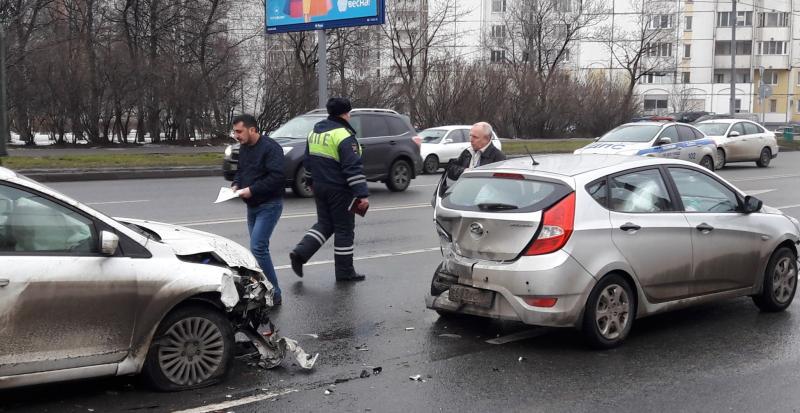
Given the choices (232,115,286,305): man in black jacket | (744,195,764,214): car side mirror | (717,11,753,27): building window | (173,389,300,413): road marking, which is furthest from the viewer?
(717,11,753,27): building window

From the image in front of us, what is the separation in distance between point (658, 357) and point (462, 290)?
59.6 inches

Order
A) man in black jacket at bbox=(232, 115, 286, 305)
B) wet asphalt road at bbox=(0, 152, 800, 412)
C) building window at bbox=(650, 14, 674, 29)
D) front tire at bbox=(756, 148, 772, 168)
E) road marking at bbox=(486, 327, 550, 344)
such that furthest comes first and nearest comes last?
building window at bbox=(650, 14, 674, 29) → front tire at bbox=(756, 148, 772, 168) → man in black jacket at bbox=(232, 115, 286, 305) → road marking at bbox=(486, 327, 550, 344) → wet asphalt road at bbox=(0, 152, 800, 412)

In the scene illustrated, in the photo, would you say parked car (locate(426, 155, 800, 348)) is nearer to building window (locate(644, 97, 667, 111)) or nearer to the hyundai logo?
the hyundai logo

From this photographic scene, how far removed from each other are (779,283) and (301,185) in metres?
10.8

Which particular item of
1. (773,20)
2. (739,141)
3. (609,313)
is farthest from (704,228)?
(773,20)

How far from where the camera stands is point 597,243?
6215 millimetres

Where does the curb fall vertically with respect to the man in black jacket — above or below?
below

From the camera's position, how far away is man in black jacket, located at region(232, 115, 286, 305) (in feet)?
25.2

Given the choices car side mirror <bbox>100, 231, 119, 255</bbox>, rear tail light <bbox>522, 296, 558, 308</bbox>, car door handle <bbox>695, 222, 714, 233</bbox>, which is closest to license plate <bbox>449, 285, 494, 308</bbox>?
rear tail light <bbox>522, 296, 558, 308</bbox>

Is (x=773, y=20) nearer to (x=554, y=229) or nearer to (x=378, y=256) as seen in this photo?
(x=378, y=256)

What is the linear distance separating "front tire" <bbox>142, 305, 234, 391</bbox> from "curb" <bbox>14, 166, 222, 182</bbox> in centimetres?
1519

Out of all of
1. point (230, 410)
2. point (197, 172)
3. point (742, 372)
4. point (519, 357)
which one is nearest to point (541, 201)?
point (519, 357)

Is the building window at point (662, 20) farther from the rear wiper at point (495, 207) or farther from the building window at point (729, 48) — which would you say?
the rear wiper at point (495, 207)

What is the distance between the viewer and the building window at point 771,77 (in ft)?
285
